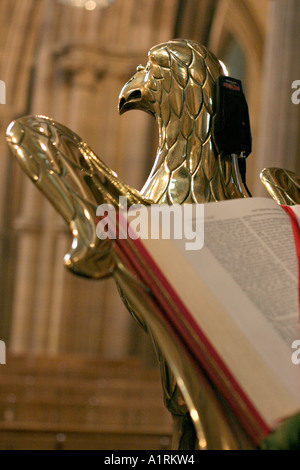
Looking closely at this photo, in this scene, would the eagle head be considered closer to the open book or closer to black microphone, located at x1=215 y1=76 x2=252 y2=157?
black microphone, located at x1=215 y1=76 x2=252 y2=157

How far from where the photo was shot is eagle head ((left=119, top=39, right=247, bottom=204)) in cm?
117

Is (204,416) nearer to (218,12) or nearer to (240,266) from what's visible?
(240,266)

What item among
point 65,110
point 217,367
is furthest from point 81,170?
point 65,110

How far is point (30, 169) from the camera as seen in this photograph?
2.92ft

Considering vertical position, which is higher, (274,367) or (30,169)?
(30,169)

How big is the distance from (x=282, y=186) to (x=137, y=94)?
1.02 feet

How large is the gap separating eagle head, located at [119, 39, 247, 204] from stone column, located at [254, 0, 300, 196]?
308 centimetres

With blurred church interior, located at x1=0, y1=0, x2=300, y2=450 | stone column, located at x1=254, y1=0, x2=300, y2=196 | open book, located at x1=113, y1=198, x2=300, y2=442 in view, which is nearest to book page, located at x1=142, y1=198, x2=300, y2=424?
open book, located at x1=113, y1=198, x2=300, y2=442

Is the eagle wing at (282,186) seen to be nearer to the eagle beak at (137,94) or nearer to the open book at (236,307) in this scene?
the eagle beak at (137,94)

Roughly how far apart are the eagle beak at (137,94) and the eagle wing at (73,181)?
0.27 metres

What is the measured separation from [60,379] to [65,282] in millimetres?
2475

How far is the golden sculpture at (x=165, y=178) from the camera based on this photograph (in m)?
0.78

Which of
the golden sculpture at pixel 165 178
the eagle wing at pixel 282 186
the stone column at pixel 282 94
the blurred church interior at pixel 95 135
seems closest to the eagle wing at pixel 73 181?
the golden sculpture at pixel 165 178

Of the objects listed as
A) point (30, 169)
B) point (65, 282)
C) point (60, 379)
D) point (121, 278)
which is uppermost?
point (30, 169)
